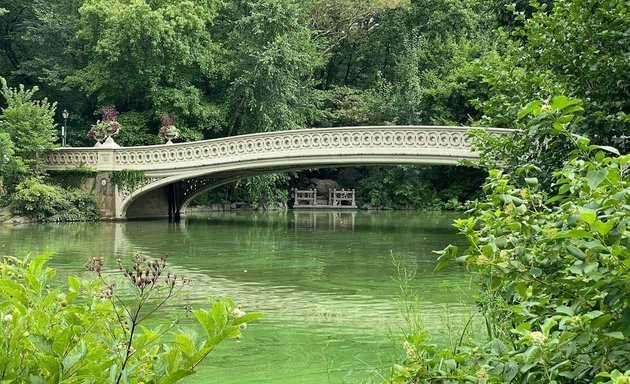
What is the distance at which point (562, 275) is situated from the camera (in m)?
2.74

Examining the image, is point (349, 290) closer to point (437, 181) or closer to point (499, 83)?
point (499, 83)

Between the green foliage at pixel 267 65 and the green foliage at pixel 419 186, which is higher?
the green foliage at pixel 267 65

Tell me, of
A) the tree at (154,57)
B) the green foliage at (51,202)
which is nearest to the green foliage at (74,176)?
the green foliage at (51,202)

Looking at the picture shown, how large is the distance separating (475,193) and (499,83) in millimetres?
25474

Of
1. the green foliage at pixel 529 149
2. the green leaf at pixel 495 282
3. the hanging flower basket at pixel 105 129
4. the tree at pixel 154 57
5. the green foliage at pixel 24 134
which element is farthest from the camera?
the tree at pixel 154 57

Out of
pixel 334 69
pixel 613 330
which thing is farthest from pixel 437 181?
pixel 613 330

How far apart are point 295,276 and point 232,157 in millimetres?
10589

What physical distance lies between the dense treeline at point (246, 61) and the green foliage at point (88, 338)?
2277 cm

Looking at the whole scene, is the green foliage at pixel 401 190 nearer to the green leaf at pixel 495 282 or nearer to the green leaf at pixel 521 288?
the green leaf at pixel 495 282

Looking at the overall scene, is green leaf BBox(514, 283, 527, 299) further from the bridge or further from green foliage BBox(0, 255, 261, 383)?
the bridge

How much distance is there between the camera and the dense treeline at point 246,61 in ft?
90.0

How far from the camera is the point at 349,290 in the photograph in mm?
10234

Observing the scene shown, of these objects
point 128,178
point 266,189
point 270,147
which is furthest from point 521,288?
point 266,189

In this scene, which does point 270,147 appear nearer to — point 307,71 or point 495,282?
point 307,71
